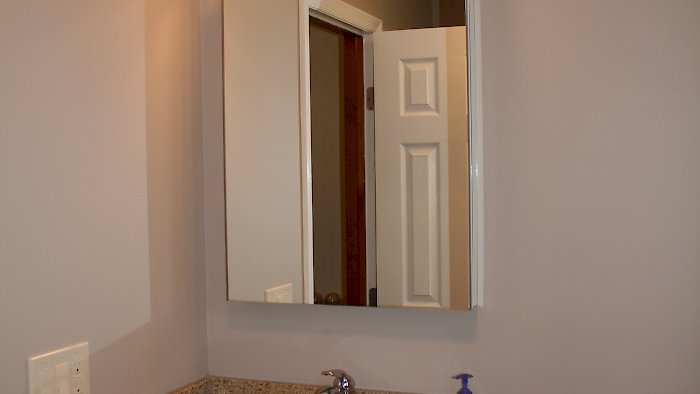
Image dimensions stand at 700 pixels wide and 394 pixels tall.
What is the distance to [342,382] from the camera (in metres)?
1.58

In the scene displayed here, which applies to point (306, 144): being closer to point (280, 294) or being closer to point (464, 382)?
point (280, 294)

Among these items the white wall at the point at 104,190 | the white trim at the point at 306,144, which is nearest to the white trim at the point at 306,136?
the white trim at the point at 306,144

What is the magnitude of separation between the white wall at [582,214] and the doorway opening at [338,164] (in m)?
0.16

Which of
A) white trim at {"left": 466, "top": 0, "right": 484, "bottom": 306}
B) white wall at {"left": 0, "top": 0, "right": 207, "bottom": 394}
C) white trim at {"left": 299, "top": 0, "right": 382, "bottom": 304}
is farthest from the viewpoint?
white trim at {"left": 299, "top": 0, "right": 382, "bottom": 304}

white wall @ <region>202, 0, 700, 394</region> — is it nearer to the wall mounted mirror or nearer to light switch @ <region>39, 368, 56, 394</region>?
the wall mounted mirror

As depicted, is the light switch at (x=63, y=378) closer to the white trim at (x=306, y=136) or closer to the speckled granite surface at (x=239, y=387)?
the speckled granite surface at (x=239, y=387)

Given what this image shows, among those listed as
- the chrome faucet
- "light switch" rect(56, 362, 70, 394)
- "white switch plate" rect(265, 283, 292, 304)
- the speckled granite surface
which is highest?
"white switch plate" rect(265, 283, 292, 304)

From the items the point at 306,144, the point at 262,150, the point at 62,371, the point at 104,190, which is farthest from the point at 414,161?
the point at 62,371

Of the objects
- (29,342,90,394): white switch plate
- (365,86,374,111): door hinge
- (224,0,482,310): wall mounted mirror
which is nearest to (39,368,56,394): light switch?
(29,342,90,394): white switch plate

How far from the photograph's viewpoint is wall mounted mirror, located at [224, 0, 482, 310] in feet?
5.06

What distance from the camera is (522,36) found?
5.00 feet

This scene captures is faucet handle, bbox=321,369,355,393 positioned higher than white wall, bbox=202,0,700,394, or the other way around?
white wall, bbox=202,0,700,394

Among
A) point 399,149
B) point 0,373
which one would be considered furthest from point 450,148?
point 0,373

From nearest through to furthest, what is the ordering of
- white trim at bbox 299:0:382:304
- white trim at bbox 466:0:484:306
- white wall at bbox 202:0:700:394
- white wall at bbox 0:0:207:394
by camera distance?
white wall at bbox 0:0:207:394, white wall at bbox 202:0:700:394, white trim at bbox 466:0:484:306, white trim at bbox 299:0:382:304
